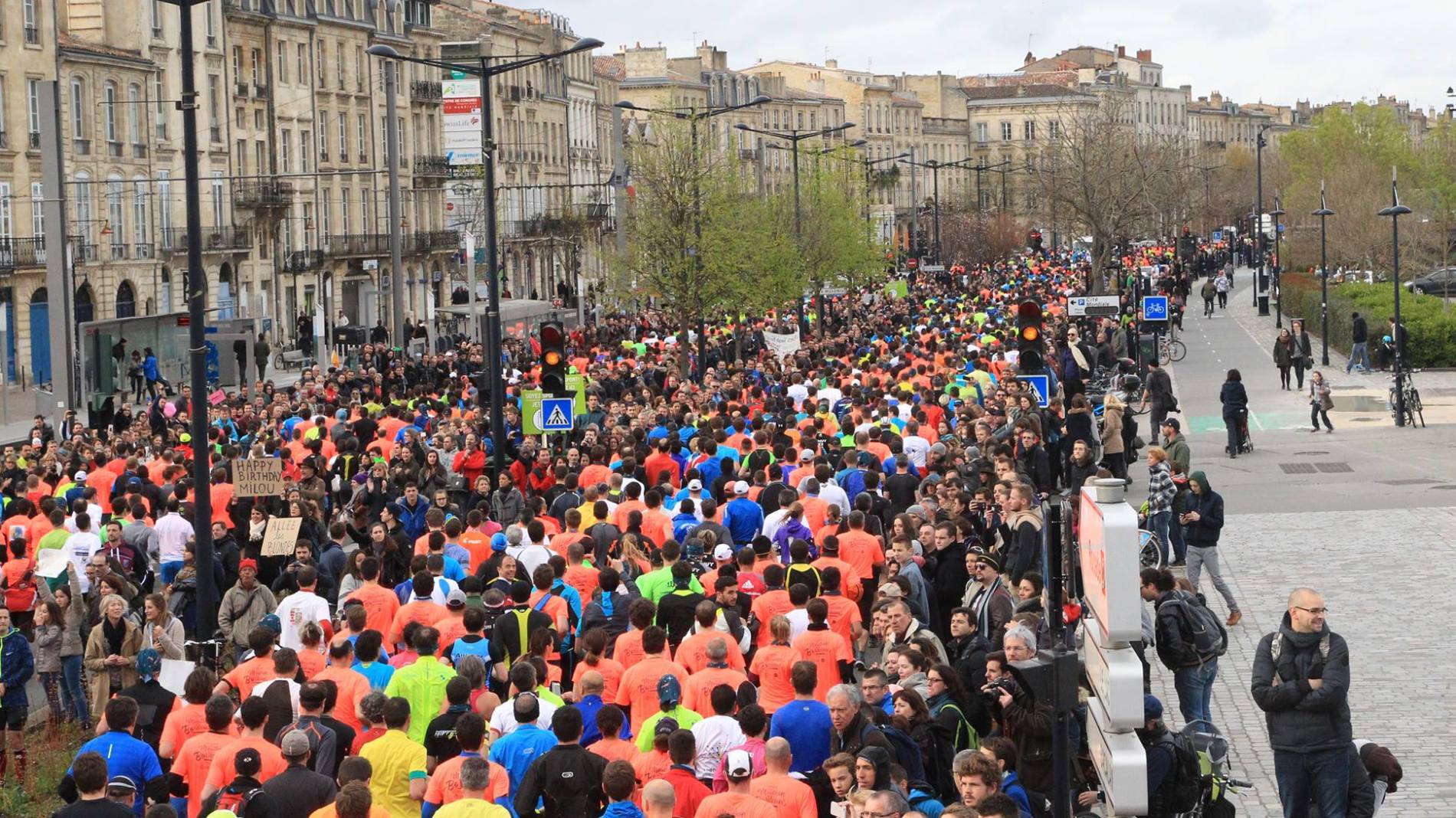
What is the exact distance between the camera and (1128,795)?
6762 millimetres

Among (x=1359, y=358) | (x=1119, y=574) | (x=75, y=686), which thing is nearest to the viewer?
(x=1119, y=574)

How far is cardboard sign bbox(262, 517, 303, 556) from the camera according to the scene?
17344 millimetres

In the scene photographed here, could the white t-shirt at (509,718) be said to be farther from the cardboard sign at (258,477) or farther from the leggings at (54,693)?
the cardboard sign at (258,477)

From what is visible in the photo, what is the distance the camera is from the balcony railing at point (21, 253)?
55.2 metres

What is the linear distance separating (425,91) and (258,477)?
228ft

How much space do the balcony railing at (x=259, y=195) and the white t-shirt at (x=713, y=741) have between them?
201 ft

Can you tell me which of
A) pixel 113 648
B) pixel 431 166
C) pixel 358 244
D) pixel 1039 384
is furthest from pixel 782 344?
pixel 431 166

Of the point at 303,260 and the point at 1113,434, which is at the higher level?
the point at 303,260

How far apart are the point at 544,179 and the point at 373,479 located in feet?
275

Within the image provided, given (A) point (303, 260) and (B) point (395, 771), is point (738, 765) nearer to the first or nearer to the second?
(B) point (395, 771)

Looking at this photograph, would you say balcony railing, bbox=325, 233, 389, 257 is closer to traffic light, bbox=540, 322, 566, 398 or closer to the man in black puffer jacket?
traffic light, bbox=540, 322, 566, 398

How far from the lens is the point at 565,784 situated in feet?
33.8

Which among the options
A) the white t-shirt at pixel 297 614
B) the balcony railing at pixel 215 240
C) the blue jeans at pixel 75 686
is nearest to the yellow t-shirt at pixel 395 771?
the white t-shirt at pixel 297 614

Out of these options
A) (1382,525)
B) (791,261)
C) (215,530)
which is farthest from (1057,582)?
(791,261)
